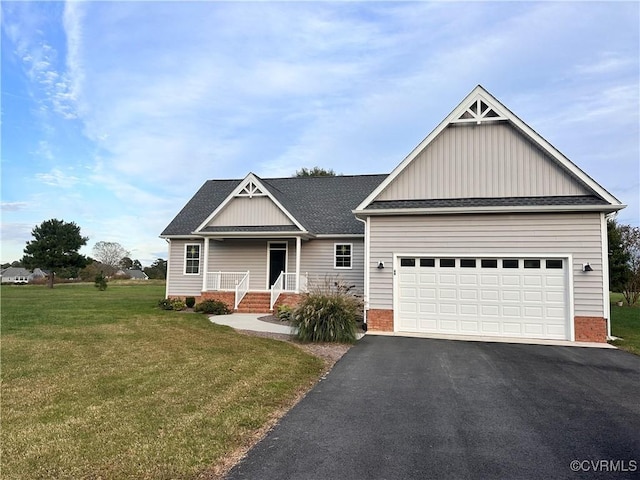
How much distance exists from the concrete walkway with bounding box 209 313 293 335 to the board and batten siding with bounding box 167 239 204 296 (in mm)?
4166

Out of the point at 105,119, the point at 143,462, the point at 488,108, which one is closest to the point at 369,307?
the point at 488,108

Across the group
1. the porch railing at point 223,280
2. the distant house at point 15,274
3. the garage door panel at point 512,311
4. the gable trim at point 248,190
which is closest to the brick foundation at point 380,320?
the garage door panel at point 512,311

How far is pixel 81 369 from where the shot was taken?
23.2 ft

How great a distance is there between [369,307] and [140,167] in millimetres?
14862

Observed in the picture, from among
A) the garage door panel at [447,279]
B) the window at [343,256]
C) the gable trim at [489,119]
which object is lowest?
the garage door panel at [447,279]

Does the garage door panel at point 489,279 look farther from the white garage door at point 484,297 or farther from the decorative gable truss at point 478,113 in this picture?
the decorative gable truss at point 478,113

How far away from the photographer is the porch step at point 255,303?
17.1m

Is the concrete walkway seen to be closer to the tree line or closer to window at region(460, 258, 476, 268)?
window at region(460, 258, 476, 268)

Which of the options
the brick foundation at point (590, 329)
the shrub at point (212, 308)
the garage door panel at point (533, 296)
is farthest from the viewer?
the shrub at point (212, 308)

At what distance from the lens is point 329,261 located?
18.2 meters

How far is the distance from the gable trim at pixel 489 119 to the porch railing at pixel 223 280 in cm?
832

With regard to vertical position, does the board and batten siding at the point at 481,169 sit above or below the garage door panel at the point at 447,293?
above

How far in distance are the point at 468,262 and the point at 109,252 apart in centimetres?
7621

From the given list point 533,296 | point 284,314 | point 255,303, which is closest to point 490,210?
point 533,296
